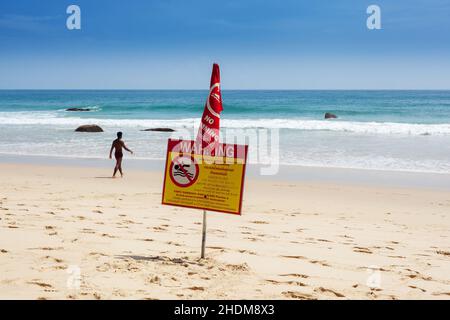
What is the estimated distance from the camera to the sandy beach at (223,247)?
181 inches

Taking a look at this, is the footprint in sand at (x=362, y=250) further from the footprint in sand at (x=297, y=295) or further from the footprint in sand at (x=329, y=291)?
the footprint in sand at (x=297, y=295)

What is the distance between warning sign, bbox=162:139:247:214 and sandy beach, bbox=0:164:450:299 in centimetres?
71

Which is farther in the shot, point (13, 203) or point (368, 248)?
point (13, 203)

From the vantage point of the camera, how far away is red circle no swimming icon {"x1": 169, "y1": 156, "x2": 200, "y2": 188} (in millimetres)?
5184

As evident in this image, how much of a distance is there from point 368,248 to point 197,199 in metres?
2.67

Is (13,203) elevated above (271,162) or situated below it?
below

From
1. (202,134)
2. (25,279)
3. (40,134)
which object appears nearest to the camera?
(25,279)

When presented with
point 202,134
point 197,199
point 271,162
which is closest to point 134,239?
point 197,199

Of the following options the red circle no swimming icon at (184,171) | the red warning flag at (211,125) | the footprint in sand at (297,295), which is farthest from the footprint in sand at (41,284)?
the footprint in sand at (297,295)

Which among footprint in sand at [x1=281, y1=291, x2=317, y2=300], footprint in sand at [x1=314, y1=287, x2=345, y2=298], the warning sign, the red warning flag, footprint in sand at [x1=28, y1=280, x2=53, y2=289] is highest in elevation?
the red warning flag

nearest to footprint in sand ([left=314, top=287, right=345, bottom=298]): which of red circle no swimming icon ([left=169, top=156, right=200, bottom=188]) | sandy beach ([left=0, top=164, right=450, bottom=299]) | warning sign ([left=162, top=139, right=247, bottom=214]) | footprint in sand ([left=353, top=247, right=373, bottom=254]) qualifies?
sandy beach ([left=0, top=164, right=450, bottom=299])

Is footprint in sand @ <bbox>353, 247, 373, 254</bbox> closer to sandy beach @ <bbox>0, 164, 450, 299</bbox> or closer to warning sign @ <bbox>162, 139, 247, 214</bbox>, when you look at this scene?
sandy beach @ <bbox>0, 164, 450, 299</bbox>
